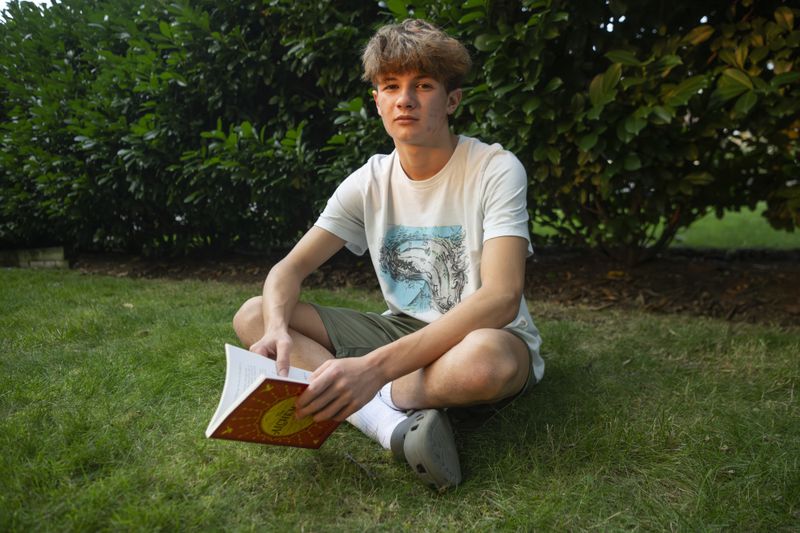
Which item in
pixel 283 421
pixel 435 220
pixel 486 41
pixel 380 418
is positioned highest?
pixel 486 41

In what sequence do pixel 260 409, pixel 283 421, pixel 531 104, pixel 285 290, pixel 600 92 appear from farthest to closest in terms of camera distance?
pixel 531 104, pixel 600 92, pixel 285 290, pixel 283 421, pixel 260 409

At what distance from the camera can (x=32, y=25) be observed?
530 centimetres

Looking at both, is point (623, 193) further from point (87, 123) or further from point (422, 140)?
point (87, 123)

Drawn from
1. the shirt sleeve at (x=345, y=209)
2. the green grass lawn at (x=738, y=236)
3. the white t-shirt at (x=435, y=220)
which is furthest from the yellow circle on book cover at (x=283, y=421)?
the green grass lawn at (x=738, y=236)

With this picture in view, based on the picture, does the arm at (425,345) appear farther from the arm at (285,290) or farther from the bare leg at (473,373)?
the arm at (285,290)

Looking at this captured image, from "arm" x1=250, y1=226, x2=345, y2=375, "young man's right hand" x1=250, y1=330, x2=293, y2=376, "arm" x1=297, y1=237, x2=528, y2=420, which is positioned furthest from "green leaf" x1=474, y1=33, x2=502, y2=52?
"young man's right hand" x1=250, y1=330, x2=293, y2=376

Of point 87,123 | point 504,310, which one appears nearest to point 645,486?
point 504,310

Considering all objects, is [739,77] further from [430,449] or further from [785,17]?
[430,449]

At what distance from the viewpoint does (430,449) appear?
1.66m

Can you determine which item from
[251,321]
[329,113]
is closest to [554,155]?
[329,113]

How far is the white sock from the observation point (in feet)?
6.26

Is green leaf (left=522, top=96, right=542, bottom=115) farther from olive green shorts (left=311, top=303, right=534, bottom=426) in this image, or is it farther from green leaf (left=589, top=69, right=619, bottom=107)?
olive green shorts (left=311, top=303, right=534, bottom=426)

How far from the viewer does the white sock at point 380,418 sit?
1.91 meters

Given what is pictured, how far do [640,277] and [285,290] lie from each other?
278cm
